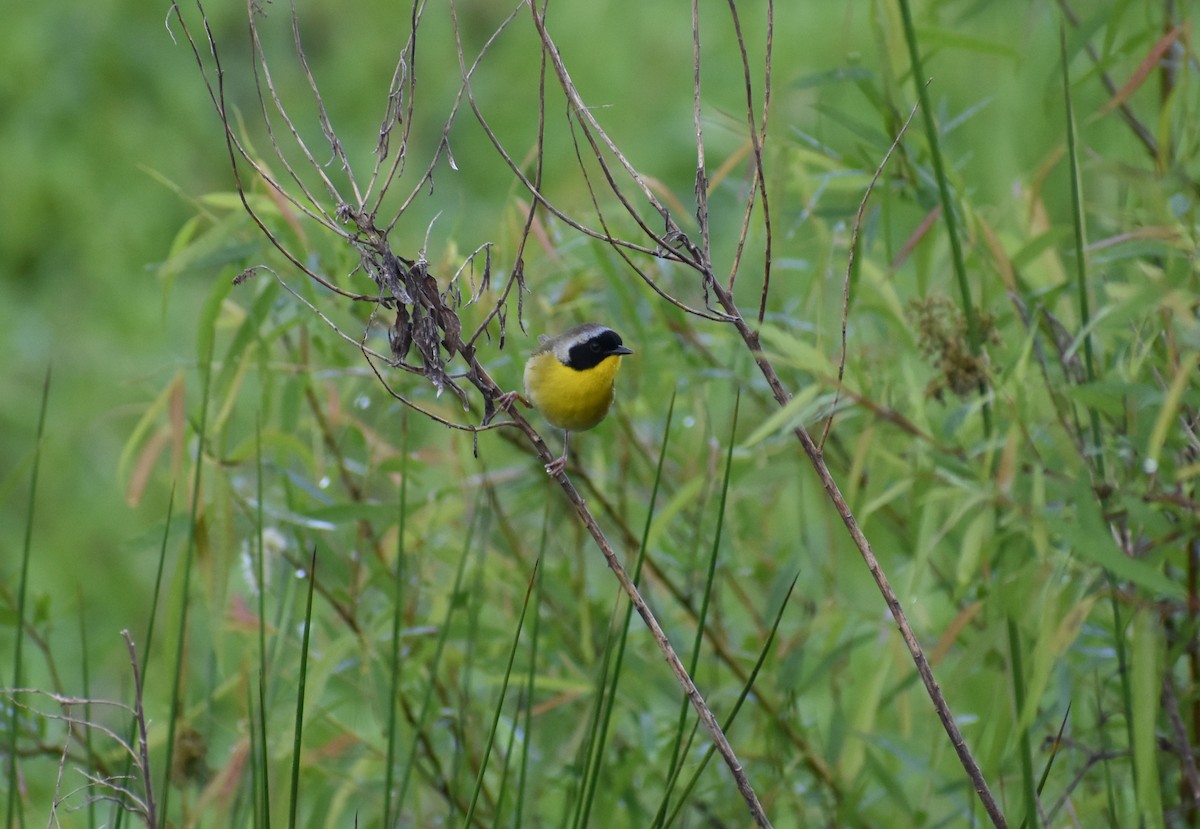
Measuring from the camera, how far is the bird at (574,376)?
6.93 ft

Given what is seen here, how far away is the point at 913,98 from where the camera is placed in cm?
214

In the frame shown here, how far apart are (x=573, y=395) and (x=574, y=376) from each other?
3 centimetres

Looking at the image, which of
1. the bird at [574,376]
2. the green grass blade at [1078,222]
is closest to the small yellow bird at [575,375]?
the bird at [574,376]

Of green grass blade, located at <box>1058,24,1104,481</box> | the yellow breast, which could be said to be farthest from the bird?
green grass blade, located at <box>1058,24,1104,481</box>

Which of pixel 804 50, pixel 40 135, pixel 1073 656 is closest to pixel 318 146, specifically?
pixel 40 135

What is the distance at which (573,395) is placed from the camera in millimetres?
2123

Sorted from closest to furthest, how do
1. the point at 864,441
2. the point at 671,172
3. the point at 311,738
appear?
the point at 864,441 < the point at 311,738 < the point at 671,172

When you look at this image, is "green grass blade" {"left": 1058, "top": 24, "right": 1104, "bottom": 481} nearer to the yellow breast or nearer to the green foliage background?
the green foliage background

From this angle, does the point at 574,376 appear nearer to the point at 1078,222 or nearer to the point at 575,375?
the point at 575,375

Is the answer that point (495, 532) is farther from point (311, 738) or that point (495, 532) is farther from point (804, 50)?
point (804, 50)

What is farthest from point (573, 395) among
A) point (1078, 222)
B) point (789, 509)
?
point (789, 509)

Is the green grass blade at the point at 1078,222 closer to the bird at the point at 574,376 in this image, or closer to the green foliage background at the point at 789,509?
the green foliage background at the point at 789,509

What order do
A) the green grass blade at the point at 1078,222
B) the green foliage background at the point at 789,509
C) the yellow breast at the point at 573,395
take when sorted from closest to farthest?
the green grass blade at the point at 1078,222, the green foliage background at the point at 789,509, the yellow breast at the point at 573,395

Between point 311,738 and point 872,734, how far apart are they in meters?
0.94
